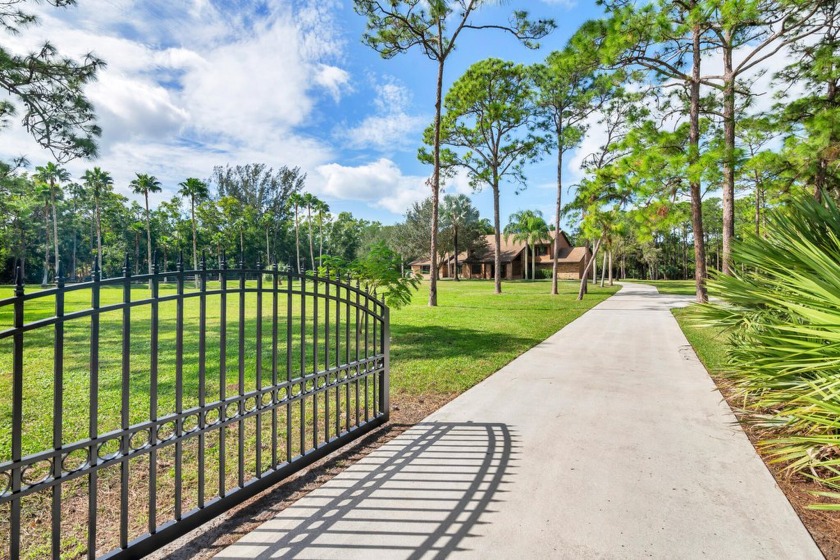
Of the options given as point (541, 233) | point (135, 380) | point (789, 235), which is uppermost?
point (541, 233)

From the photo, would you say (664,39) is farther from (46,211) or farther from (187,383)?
(46,211)

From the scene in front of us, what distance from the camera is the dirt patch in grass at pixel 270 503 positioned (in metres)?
2.40

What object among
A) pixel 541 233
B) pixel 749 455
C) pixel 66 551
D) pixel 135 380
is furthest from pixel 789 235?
pixel 541 233

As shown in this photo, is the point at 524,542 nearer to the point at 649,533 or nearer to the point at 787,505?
the point at 649,533

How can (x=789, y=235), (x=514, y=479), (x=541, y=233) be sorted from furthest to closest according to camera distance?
1. (x=541, y=233)
2. (x=789, y=235)
3. (x=514, y=479)

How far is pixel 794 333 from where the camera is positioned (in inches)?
160

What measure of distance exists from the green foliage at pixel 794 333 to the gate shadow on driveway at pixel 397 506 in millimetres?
2113

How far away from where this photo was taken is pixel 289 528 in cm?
255

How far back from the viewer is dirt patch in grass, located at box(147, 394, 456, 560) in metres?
2.40

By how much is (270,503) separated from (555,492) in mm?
1991

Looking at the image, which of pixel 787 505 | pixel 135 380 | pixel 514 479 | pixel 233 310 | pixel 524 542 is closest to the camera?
pixel 524 542

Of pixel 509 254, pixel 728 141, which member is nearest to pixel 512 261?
pixel 509 254

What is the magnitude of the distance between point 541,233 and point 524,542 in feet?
164

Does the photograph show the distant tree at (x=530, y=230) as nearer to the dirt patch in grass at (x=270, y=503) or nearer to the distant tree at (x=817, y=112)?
the distant tree at (x=817, y=112)
